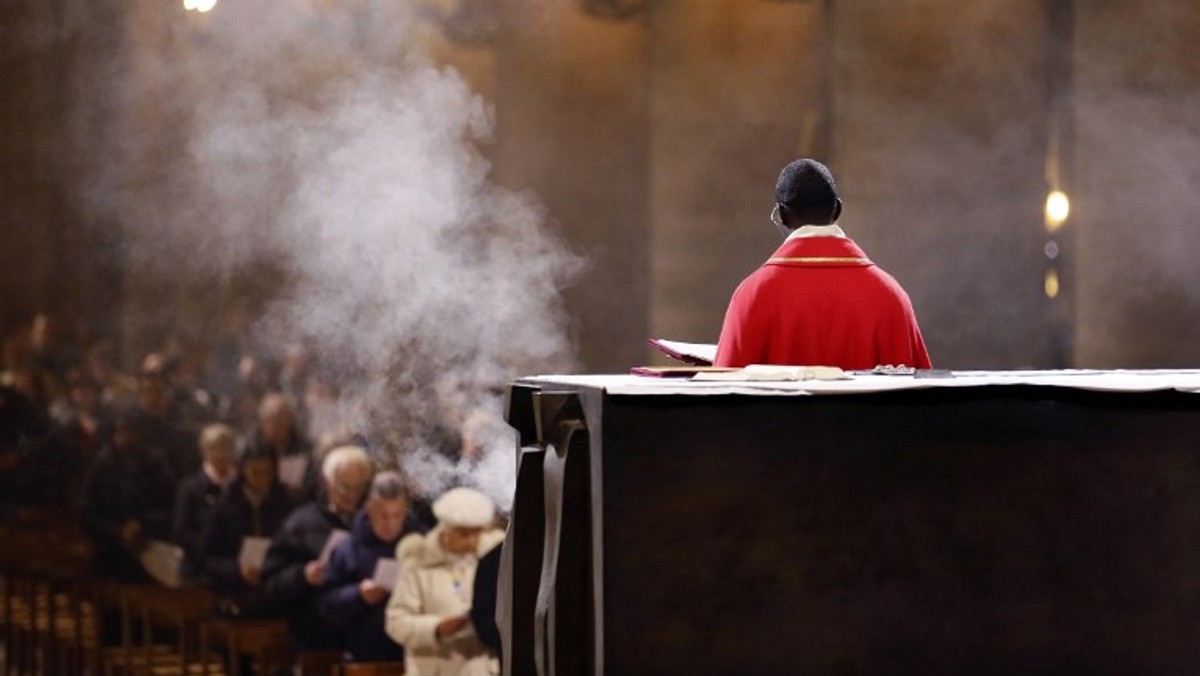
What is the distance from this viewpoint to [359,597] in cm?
669

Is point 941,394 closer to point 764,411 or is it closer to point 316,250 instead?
point 764,411

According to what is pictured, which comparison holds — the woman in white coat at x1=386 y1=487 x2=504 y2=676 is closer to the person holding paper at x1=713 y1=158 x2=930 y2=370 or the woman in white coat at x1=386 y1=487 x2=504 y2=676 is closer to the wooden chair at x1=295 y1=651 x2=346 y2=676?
the wooden chair at x1=295 y1=651 x2=346 y2=676

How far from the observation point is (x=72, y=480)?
6.64m

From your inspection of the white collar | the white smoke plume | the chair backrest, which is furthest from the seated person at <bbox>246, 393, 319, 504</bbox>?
the white collar

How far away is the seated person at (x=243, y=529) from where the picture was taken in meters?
6.77

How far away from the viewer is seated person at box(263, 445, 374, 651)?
6.72m

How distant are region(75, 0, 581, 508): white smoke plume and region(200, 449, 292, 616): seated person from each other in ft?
1.37

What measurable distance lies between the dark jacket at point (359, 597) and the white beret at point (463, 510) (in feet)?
0.41

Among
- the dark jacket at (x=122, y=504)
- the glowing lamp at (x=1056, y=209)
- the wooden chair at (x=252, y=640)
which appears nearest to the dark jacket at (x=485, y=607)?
the wooden chair at (x=252, y=640)

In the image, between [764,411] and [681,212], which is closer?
[764,411]

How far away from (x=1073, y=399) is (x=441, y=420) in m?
4.42

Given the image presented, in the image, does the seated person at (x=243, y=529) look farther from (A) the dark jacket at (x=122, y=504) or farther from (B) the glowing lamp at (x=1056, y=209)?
(B) the glowing lamp at (x=1056, y=209)

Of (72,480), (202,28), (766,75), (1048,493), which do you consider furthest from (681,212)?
(1048,493)

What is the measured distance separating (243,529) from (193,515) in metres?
0.20
